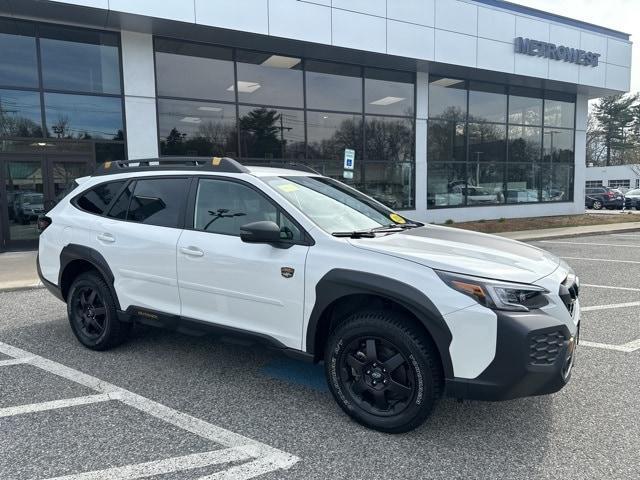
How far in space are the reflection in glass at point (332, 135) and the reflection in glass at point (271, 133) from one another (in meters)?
0.39

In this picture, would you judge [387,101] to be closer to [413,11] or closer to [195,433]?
[413,11]

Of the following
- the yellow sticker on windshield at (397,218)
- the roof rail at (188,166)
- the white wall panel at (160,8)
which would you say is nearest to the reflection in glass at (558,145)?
the white wall panel at (160,8)

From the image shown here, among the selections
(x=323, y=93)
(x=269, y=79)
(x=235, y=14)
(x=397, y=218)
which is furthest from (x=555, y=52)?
(x=397, y=218)

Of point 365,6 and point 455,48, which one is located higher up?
point 365,6

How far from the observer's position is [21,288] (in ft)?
25.0

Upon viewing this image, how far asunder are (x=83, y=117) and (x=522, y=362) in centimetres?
1197

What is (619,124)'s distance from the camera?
2653 inches

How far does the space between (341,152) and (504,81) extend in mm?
7594

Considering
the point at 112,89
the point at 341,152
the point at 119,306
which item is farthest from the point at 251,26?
the point at 119,306

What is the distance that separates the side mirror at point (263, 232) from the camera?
3.22 m

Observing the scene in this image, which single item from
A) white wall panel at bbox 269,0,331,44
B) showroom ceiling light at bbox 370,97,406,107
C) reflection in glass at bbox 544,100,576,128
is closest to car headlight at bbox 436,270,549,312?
white wall panel at bbox 269,0,331,44

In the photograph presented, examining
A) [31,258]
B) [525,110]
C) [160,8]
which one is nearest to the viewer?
[31,258]

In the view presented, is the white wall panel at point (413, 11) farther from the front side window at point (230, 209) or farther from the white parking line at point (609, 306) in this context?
the front side window at point (230, 209)

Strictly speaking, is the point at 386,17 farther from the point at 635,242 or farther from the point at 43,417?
the point at 43,417
